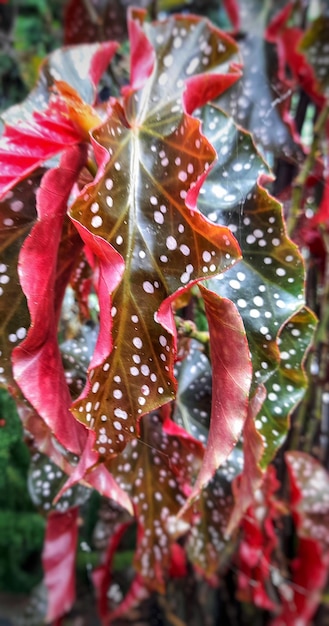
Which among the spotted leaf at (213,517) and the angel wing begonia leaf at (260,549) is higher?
the spotted leaf at (213,517)

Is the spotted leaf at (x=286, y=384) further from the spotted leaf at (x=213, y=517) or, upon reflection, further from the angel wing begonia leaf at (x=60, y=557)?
the angel wing begonia leaf at (x=60, y=557)

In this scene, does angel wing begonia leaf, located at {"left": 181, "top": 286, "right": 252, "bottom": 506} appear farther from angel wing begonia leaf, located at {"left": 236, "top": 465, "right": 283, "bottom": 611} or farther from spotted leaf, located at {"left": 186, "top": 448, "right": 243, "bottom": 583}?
angel wing begonia leaf, located at {"left": 236, "top": 465, "right": 283, "bottom": 611}

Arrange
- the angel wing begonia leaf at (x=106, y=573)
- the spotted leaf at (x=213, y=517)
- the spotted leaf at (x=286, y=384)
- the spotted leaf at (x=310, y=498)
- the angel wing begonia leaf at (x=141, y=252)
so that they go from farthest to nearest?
the spotted leaf at (x=310, y=498) → the angel wing begonia leaf at (x=106, y=573) → the spotted leaf at (x=213, y=517) → the spotted leaf at (x=286, y=384) → the angel wing begonia leaf at (x=141, y=252)

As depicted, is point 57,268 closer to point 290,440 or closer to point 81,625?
point 290,440

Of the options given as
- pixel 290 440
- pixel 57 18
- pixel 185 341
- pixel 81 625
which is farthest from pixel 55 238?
pixel 57 18

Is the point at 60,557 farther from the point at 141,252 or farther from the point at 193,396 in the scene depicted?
the point at 141,252

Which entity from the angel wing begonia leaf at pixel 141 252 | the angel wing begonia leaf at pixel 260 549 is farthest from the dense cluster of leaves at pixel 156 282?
the angel wing begonia leaf at pixel 260 549

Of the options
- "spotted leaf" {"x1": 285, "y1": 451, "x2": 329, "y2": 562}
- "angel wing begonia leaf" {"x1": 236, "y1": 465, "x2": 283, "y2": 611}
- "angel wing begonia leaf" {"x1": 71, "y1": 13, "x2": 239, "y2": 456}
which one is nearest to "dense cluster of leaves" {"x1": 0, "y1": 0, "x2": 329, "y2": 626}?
"angel wing begonia leaf" {"x1": 71, "y1": 13, "x2": 239, "y2": 456}

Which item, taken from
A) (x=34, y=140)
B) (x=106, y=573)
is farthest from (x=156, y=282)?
(x=106, y=573)
